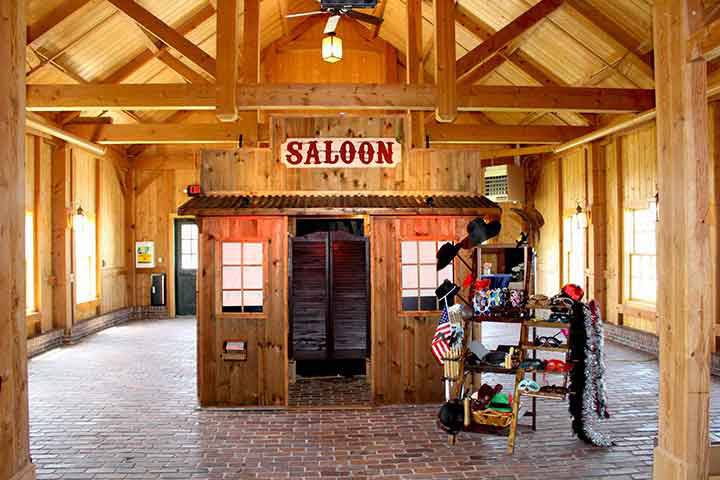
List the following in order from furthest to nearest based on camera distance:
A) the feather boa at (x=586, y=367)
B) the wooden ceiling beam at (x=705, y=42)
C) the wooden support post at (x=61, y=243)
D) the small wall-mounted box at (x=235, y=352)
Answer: the wooden support post at (x=61, y=243), the small wall-mounted box at (x=235, y=352), the feather boa at (x=586, y=367), the wooden ceiling beam at (x=705, y=42)

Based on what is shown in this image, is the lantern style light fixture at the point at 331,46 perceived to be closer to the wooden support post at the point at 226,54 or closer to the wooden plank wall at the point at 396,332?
the wooden support post at the point at 226,54

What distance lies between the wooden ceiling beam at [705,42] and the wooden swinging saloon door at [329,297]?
16.2ft

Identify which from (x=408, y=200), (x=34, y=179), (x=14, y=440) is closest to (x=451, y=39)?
(x=408, y=200)

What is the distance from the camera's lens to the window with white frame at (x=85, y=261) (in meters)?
12.3

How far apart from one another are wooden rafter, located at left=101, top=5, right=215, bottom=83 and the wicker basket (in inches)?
360

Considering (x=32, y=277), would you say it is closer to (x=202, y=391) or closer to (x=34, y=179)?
(x=34, y=179)

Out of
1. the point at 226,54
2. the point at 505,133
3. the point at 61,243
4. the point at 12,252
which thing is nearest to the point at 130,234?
the point at 61,243

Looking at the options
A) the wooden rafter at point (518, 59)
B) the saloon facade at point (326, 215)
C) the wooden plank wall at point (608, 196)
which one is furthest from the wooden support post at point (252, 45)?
the wooden plank wall at point (608, 196)

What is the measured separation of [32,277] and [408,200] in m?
7.55

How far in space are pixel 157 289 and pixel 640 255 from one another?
449 inches

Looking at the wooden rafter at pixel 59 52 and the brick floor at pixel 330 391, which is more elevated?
the wooden rafter at pixel 59 52

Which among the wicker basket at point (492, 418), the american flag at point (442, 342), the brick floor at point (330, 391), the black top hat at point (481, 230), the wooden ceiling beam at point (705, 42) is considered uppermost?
the wooden ceiling beam at point (705, 42)

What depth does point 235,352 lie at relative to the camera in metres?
6.94

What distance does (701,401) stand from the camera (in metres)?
4.25
